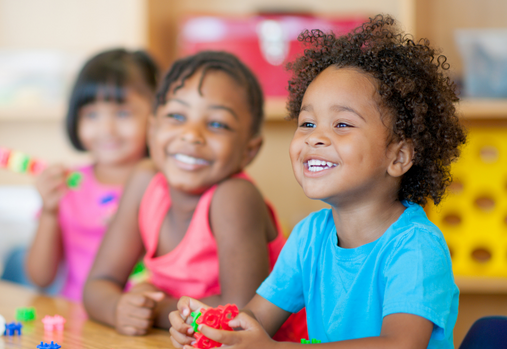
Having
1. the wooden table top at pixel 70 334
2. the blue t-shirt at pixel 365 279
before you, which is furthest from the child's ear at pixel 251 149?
the wooden table top at pixel 70 334

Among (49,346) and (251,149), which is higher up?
(251,149)

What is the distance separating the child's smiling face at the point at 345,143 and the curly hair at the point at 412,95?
2 centimetres

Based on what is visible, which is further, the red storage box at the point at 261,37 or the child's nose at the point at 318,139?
the red storage box at the point at 261,37

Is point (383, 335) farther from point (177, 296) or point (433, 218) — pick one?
point (433, 218)

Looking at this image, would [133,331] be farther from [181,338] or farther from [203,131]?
[203,131]

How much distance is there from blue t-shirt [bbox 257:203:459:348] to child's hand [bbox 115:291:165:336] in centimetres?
19

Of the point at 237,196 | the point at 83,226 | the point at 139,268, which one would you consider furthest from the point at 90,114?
the point at 237,196

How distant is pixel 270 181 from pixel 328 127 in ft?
4.55

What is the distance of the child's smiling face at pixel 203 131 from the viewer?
948mm

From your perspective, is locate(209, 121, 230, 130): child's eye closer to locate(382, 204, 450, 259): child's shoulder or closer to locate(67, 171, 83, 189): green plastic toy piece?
locate(382, 204, 450, 259): child's shoulder

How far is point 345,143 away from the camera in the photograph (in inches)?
26.3

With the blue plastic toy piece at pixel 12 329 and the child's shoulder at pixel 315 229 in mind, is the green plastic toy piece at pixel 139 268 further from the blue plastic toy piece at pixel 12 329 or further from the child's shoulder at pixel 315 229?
the child's shoulder at pixel 315 229

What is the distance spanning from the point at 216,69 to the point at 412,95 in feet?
1.34

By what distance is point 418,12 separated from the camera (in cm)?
168
